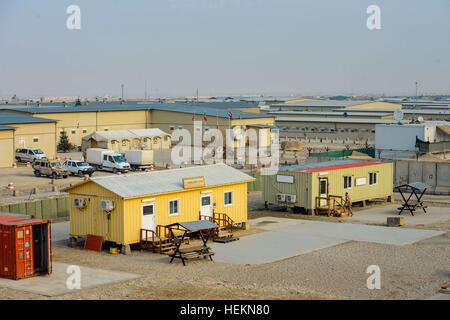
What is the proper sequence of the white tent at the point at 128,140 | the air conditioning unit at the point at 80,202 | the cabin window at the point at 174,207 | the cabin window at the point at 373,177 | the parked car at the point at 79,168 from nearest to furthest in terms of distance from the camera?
the air conditioning unit at the point at 80,202 → the cabin window at the point at 174,207 → the cabin window at the point at 373,177 → the parked car at the point at 79,168 → the white tent at the point at 128,140

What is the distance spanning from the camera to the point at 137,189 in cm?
2253

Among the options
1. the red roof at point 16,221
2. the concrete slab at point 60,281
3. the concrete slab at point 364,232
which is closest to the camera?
the concrete slab at point 60,281

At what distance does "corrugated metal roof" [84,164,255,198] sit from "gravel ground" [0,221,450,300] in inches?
86.4

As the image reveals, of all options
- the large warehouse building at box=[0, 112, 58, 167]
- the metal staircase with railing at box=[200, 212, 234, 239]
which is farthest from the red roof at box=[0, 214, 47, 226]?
the large warehouse building at box=[0, 112, 58, 167]

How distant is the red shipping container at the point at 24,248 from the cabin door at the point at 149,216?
4325mm

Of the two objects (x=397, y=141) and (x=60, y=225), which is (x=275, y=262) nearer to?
(x=60, y=225)

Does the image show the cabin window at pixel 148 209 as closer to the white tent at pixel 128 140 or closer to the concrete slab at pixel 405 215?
the concrete slab at pixel 405 215

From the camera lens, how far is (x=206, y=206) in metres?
24.9

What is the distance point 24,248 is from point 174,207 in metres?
6.58

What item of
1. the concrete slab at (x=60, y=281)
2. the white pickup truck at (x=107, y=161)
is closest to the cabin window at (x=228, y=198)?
the concrete slab at (x=60, y=281)

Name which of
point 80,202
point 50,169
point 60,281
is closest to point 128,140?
point 50,169

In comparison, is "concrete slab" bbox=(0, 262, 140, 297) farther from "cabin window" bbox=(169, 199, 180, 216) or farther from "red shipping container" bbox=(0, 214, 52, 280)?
"cabin window" bbox=(169, 199, 180, 216)

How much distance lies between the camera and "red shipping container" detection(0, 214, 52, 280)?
59.1 ft

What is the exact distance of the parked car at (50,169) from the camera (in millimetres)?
42188
